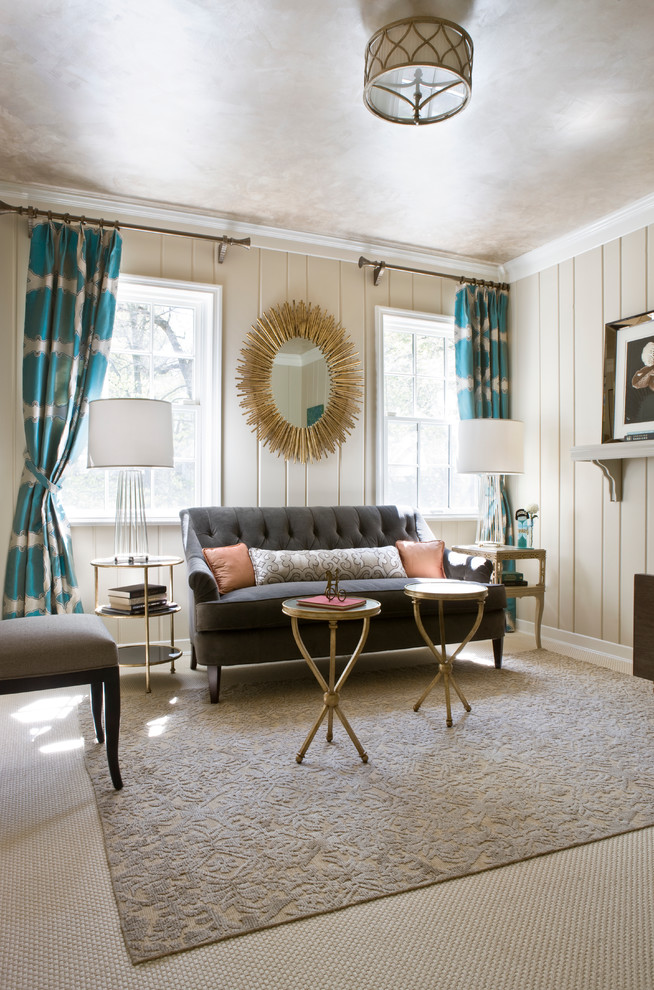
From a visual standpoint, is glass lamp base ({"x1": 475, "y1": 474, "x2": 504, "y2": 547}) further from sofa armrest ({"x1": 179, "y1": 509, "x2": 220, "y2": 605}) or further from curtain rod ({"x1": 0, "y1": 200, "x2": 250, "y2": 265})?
curtain rod ({"x1": 0, "y1": 200, "x2": 250, "y2": 265})

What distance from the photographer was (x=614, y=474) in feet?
13.1

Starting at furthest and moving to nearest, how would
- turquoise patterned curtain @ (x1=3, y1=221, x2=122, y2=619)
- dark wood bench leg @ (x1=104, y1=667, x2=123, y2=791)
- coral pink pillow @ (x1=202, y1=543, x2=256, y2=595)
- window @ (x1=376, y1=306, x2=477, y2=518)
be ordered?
window @ (x1=376, y1=306, x2=477, y2=518), turquoise patterned curtain @ (x1=3, y1=221, x2=122, y2=619), coral pink pillow @ (x1=202, y1=543, x2=256, y2=595), dark wood bench leg @ (x1=104, y1=667, x2=123, y2=791)

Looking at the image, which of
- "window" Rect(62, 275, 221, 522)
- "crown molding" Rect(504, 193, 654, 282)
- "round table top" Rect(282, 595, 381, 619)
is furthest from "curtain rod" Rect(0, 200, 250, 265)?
"round table top" Rect(282, 595, 381, 619)

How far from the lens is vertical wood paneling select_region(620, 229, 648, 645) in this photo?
3.92 meters

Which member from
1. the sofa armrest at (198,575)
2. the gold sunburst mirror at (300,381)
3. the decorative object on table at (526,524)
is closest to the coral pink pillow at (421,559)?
the decorative object on table at (526,524)

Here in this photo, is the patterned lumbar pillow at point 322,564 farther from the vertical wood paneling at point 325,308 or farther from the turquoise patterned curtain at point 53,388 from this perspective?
the turquoise patterned curtain at point 53,388

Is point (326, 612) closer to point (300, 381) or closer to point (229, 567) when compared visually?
point (229, 567)

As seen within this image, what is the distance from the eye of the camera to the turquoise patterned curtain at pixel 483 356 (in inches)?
193

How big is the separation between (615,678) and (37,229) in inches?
157

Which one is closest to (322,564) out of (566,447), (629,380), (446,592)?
(446,592)

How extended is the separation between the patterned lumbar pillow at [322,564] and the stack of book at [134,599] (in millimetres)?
542

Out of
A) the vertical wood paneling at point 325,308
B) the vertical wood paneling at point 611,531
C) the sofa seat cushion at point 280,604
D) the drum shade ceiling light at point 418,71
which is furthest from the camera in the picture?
the vertical wood paneling at point 325,308

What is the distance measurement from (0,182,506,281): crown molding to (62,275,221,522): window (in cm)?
39

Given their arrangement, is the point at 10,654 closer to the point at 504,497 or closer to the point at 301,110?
the point at 301,110
